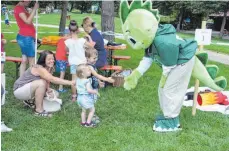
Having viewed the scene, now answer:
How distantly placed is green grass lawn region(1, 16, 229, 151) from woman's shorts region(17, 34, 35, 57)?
867mm

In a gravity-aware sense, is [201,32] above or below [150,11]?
below

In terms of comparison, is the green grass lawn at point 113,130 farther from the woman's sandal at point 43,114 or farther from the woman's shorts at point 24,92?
the woman's shorts at point 24,92

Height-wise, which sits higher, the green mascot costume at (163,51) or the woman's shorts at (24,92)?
the green mascot costume at (163,51)

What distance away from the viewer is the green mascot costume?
4.98 m

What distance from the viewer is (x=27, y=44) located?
7133mm

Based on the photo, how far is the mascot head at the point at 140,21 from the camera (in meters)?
4.98

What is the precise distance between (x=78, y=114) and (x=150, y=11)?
6.38 feet

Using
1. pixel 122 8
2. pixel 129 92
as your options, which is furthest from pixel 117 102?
pixel 122 8

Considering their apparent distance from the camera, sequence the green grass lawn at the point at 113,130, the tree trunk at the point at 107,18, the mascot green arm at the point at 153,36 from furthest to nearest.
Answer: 1. the tree trunk at the point at 107,18
2. the mascot green arm at the point at 153,36
3. the green grass lawn at the point at 113,130

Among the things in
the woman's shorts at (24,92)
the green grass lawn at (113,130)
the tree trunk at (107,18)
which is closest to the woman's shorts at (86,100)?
the green grass lawn at (113,130)

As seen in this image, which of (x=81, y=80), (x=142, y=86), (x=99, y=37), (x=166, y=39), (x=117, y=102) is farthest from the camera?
(x=142, y=86)

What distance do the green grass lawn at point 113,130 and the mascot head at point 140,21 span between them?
1191 mm

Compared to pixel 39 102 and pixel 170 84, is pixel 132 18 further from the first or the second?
pixel 39 102

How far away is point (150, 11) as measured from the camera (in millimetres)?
5035
